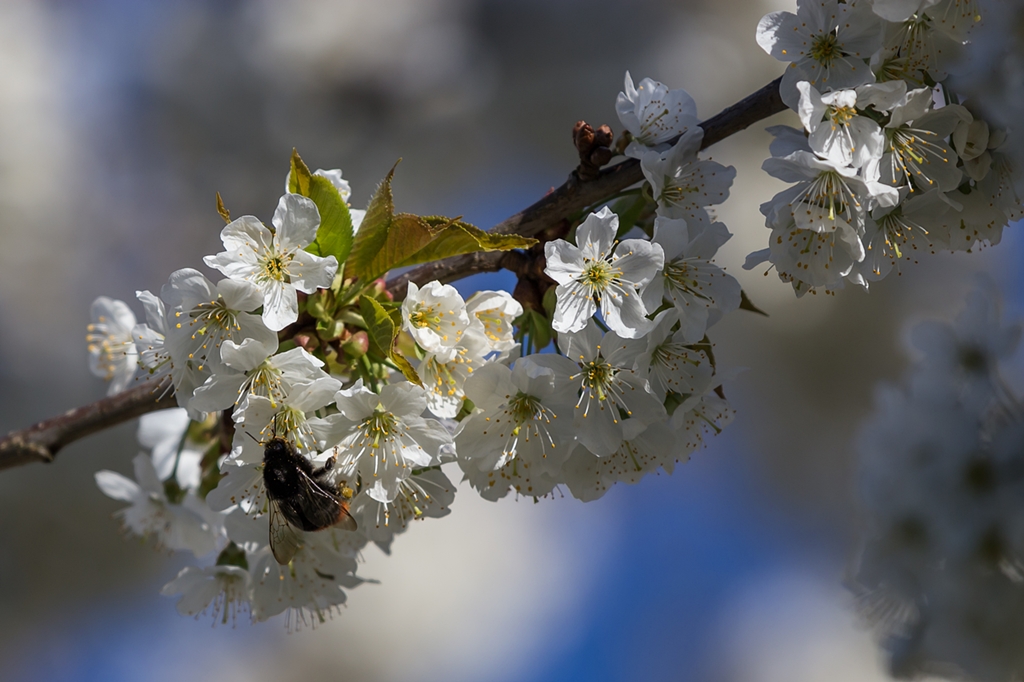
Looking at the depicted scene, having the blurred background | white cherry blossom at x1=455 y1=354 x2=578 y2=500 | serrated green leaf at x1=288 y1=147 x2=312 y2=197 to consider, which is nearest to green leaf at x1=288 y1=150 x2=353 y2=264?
serrated green leaf at x1=288 y1=147 x2=312 y2=197

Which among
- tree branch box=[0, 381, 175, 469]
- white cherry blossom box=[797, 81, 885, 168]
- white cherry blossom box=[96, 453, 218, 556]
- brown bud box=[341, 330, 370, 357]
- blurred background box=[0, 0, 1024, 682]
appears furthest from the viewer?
blurred background box=[0, 0, 1024, 682]

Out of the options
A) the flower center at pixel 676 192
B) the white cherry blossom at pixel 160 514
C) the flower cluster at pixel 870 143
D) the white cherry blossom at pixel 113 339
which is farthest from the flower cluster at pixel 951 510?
the white cherry blossom at pixel 113 339

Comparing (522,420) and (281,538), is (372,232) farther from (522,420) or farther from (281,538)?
(281,538)

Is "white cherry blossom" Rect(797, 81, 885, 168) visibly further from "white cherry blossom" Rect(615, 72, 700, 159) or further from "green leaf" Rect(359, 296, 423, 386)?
"green leaf" Rect(359, 296, 423, 386)

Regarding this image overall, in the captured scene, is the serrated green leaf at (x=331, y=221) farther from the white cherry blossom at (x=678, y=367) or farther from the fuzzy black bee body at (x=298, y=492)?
the white cherry blossom at (x=678, y=367)

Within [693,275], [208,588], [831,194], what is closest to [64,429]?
[208,588]

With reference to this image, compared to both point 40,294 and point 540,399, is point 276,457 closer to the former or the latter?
point 540,399

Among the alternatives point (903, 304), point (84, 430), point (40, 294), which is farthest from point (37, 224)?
point (903, 304)
